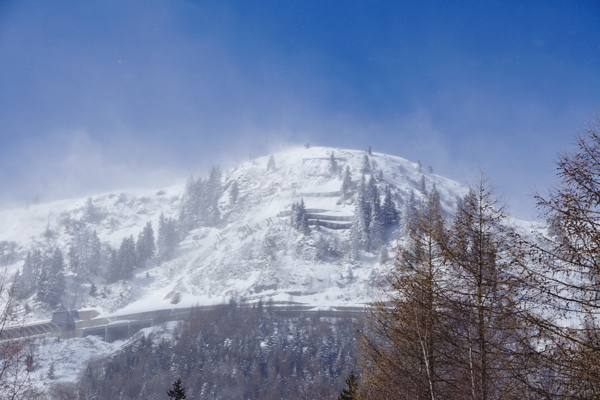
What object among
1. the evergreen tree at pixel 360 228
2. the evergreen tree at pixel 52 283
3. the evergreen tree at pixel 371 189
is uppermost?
the evergreen tree at pixel 371 189

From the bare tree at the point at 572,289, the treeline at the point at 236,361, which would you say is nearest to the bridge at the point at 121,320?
the treeline at the point at 236,361

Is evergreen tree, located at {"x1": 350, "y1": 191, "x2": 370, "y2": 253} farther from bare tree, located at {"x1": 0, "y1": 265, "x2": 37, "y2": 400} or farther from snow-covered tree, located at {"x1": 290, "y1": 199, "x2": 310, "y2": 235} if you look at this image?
bare tree, located at {"x1": 0, "y1": 265, "x2": 37, "y2": 400}

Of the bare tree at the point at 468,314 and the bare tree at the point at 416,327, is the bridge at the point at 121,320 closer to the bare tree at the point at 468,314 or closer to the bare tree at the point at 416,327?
the bare tree at the point at 416,327

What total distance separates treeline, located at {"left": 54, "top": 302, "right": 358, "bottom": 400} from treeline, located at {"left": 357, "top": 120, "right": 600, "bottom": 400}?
259ft

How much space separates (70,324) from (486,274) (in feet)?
513

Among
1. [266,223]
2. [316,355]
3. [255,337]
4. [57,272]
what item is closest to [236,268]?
[266,223]

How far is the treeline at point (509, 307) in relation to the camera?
7203 millimetres

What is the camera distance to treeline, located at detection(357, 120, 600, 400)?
7.20 metres

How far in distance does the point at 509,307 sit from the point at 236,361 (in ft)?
348

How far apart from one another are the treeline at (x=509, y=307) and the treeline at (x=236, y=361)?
78964 millimetres

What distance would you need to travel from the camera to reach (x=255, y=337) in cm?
11631

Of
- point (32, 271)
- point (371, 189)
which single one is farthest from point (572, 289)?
point (32, 271)

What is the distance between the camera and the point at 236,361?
104688 mm

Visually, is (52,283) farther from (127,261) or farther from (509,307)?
(509,307)
